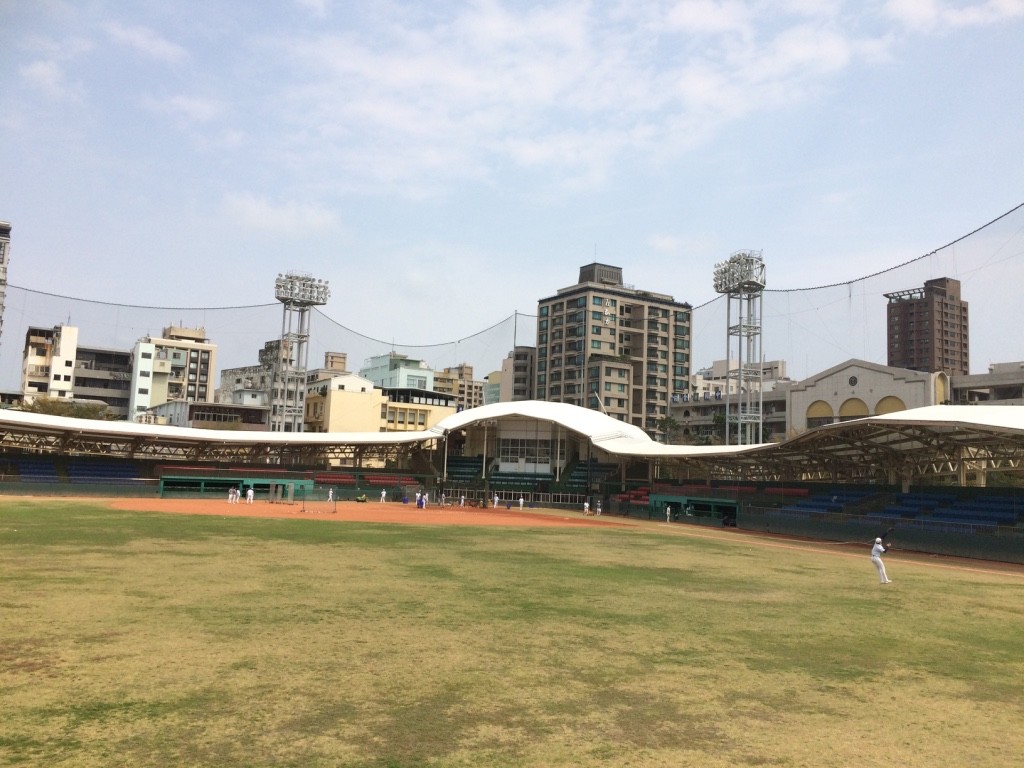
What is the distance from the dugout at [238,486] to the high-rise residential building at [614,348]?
69572mm

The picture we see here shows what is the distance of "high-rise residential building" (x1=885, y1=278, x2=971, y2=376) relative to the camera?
174500 millimetres

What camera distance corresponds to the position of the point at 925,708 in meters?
10.8

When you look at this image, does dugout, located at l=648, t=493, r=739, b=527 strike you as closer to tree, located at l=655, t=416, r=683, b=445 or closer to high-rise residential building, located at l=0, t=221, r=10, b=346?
tree, located at l=655, t=416, r=683, b=445

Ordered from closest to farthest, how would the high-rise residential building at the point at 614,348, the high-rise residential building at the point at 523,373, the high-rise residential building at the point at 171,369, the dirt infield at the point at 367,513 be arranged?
the dirt infield at the point at 367,513, the high-rise residential building at the point at 171,369, the high-rise residential building at the point at 614,348, the high-rise residential building at the point at 523,373

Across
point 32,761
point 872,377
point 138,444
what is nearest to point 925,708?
point 32,761

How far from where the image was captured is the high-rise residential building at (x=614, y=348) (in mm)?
132125

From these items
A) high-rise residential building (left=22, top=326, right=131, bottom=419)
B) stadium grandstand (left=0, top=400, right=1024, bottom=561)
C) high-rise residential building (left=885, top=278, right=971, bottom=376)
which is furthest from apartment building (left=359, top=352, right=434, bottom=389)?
high-rise residential building (left=885, top=278, right=971, bottom=376)

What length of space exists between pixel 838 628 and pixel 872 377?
77.3 m

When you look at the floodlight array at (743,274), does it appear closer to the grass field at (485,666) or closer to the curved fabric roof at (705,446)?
the curved fabric roof at (705,446)

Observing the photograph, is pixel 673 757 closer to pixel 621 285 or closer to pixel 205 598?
pixel 205 598

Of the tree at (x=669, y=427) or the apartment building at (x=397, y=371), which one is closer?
the tree at (x=669, y=427)

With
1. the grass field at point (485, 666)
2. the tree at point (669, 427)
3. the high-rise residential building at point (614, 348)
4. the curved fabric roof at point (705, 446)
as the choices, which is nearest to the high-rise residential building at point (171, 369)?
the curved fabric roof at point (705, 446)

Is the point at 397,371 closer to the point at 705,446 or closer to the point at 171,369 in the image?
the point at 171,369

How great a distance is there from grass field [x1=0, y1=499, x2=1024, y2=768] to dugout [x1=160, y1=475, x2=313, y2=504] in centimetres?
4255
